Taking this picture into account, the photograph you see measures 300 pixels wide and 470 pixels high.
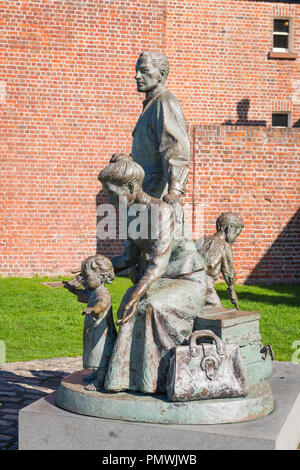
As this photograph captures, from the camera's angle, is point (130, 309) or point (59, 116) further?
point (59, 116)

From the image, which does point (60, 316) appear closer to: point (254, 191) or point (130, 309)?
point (254, 191)

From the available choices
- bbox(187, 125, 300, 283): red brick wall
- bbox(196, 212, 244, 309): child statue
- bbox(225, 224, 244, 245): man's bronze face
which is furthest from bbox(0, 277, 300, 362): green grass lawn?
bbox(225, 224, 244, 245): man's bronze face

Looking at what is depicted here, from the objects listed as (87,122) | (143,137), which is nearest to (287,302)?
(87,122)

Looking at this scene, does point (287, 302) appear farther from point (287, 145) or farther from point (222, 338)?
point (222, 338)

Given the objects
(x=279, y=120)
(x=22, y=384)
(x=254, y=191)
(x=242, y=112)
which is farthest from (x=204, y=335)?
(x=279, y=120)

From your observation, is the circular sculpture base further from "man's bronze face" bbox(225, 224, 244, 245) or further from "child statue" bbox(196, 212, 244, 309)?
"man's bronze face" bbox(225, 224, 244, 245)

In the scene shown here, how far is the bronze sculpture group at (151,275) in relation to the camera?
3.83 m

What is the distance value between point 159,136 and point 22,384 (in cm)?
297

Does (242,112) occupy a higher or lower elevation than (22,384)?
higher

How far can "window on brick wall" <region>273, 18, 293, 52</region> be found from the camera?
17.9 metres

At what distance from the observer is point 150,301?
3.86 meters

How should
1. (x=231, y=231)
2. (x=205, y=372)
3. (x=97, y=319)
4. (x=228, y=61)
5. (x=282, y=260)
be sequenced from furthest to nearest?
(x=228, y=61)
(x=282, y=260)
(x=231, y=231)
(x=97, y=319)
(x=205, y=372)

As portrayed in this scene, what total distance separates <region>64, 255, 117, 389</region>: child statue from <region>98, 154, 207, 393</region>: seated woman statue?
0.18 meters
